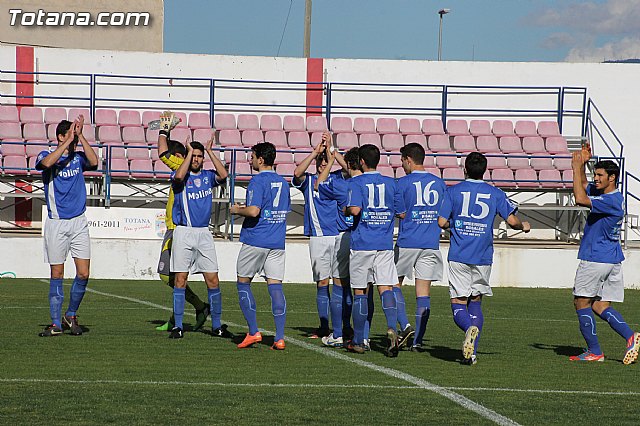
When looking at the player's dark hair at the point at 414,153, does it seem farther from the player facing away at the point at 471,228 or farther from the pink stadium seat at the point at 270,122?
the pink stadium seat at the point at 270,122

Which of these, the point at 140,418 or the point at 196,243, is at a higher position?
the point at 196,243

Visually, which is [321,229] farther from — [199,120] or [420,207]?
[199,120]

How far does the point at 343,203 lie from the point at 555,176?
14687mm

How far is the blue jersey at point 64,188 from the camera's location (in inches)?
430

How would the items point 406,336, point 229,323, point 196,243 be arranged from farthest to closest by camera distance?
1. point 229,323
2. point 196,243
3. point 406,336

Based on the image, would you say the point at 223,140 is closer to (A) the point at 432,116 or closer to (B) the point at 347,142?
(B) the point at 347,142

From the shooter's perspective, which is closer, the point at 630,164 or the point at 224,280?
the point at 224,280

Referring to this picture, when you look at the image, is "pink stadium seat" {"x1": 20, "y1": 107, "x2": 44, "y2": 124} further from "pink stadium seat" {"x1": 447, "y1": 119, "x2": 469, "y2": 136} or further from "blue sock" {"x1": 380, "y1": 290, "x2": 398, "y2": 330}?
"blue sock" {"x1": 380, "y1": 290, "x2": 398, "y2": 330}

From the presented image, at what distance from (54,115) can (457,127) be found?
1005 cm

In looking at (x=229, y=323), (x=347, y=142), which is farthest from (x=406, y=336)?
(x=347, y=142)

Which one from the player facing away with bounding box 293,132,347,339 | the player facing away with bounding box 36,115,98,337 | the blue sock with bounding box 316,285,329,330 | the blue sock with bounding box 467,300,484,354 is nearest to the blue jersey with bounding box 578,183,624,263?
the blue sock with bounding box 467,300,484,354

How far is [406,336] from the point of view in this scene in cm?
982

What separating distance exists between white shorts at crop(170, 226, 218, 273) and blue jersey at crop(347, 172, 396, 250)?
184 cm

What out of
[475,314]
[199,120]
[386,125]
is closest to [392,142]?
[386,125]
